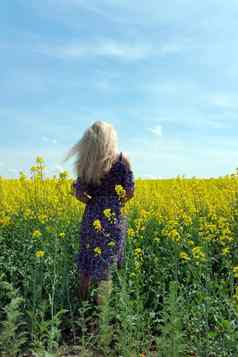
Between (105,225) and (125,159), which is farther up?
(125,159)

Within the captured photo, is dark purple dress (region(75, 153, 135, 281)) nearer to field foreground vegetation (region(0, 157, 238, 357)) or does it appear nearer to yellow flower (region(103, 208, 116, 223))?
yellow flower (region(103, 208, 116, 223))

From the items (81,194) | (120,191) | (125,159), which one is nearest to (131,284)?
(120,191)

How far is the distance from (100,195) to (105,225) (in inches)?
11.3

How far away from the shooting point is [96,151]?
4.52 meters

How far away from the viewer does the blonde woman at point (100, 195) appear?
15.0ft

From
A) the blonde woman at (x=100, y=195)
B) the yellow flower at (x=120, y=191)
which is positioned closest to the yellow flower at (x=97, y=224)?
the blonde woman at (x=100, y=195)

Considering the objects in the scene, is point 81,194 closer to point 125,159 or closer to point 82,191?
point 82,191

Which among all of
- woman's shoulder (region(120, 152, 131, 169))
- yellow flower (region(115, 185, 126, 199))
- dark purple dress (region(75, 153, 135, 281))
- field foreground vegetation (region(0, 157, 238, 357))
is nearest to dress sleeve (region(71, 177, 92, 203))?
dark purple dress (region(75, 153, 135, 281))

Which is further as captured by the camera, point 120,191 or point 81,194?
point 81,194

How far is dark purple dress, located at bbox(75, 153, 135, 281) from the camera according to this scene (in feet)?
15.3

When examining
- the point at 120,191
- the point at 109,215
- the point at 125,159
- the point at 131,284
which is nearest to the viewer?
the point at 131,284

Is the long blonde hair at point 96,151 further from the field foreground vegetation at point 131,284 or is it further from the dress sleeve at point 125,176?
the field foreground vegetation at point 131,284

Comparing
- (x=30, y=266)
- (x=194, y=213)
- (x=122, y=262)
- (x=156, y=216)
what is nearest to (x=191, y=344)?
(x=122, y=262)

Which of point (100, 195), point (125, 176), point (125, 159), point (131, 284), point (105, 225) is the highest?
point (125, 159)
